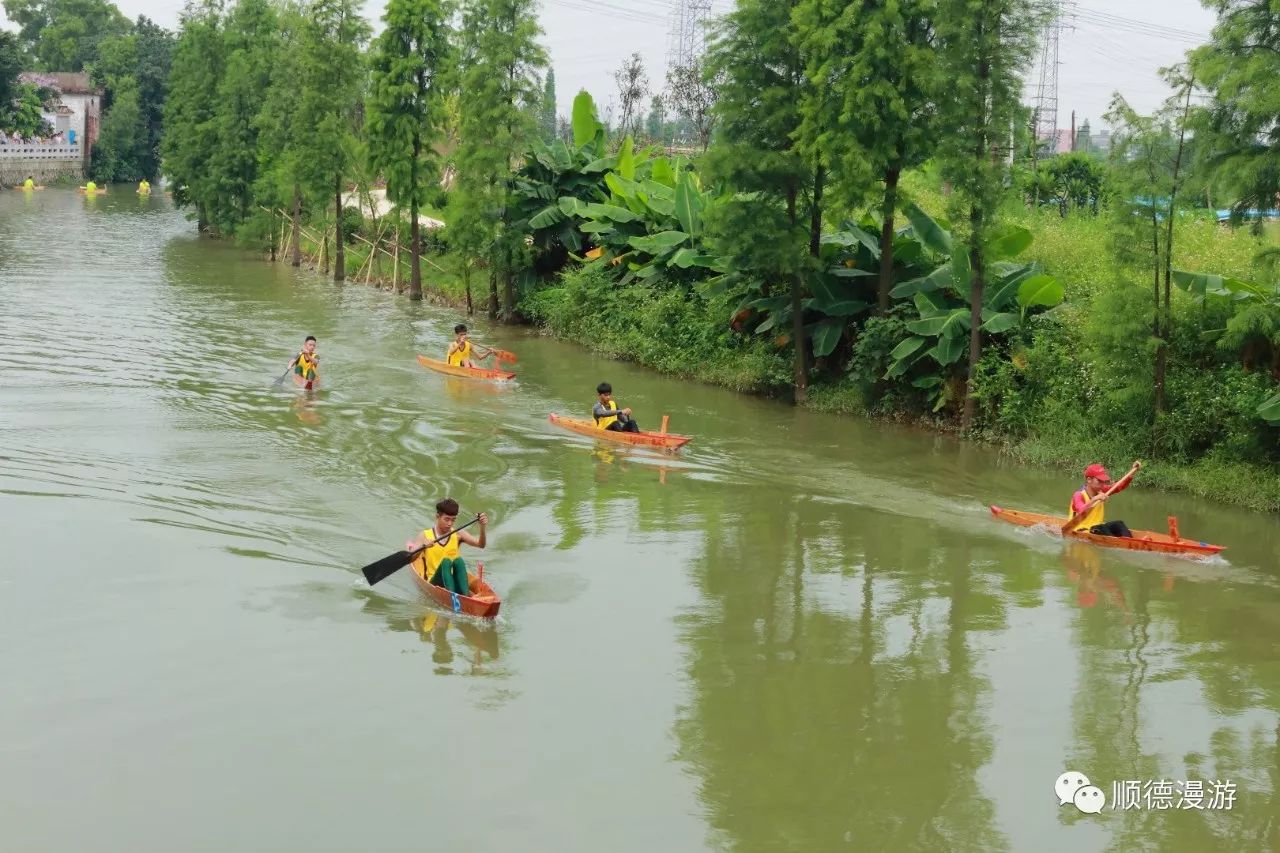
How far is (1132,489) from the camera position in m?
18.2

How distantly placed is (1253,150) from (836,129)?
679cm

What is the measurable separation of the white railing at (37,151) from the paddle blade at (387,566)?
75.8 meters

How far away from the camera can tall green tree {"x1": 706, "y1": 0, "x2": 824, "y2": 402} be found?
2227 cm

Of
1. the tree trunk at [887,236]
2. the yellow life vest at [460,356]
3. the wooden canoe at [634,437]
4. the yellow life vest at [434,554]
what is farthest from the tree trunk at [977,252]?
the yellow life vest at [434,554]

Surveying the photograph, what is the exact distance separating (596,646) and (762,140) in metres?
13.4

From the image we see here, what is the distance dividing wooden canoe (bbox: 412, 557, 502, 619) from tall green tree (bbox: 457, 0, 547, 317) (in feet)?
64.4

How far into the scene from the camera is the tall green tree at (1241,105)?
16.2 metres

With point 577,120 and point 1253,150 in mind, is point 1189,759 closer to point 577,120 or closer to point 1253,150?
point 1253,150

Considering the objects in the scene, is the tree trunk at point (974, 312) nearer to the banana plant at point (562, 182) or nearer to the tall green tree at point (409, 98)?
the banana plant at point (562, 182)

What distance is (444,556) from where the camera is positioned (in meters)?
12.7

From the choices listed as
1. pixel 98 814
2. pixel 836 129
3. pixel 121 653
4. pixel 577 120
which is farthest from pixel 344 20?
pixel 98 814

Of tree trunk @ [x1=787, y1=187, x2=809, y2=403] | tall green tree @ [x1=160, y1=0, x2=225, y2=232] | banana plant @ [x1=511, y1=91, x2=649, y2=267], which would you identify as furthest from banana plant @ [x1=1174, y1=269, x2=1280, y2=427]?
Answer: tall green tree @ [x1=160, y1=0, x2=225, y2=232]

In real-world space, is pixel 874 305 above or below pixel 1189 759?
above

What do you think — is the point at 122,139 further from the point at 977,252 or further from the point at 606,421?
the point at 977,252
